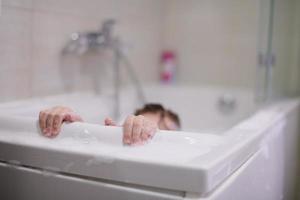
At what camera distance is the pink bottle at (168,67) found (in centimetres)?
184

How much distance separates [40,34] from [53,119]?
19.3 inches

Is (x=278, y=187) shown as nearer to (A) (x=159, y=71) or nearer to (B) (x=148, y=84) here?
(B) (x=148, y=84)

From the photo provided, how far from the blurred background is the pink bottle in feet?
0.06

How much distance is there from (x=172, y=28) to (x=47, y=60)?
84cm

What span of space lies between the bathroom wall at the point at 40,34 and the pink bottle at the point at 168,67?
289 mm

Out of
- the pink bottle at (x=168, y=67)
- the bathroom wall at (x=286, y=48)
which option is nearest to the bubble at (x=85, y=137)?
the bathroom wall at (x=286, y=48)

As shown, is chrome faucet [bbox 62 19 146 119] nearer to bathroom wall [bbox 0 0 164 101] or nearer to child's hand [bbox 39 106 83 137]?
bathroom wall [bbox 0 0 164 101]

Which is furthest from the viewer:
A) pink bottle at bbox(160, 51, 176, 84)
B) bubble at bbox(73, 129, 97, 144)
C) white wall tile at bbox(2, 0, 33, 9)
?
pink bottle at bbox(160, 51, 176, 84)

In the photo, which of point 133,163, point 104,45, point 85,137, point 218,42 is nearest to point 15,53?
point 104,45

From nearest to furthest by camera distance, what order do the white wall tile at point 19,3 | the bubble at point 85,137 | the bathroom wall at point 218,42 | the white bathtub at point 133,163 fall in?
the white bathtub at point 133,163
the bubble at point 85,137
the white wall tile at point 19,3
the bathroom wall at point 218,42

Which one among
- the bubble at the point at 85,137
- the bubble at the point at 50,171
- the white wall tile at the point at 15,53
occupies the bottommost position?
the bubble at the point at 50,171

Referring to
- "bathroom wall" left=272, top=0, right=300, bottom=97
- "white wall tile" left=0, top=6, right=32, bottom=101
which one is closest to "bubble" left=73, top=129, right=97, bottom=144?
"white wall tile" left=0, top=6, right=32, bottom=101

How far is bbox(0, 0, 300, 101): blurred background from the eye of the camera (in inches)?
44.2

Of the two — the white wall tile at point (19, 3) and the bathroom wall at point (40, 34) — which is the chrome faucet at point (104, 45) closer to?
the bathroom wall at point (40, 34)
